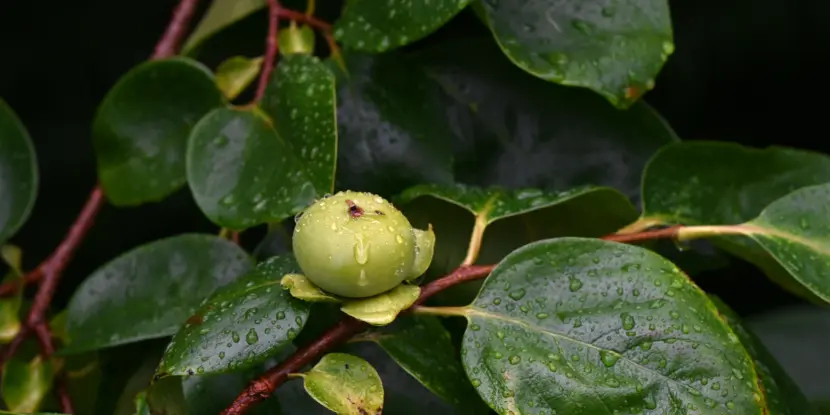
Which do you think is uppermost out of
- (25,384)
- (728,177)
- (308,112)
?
(308,112)

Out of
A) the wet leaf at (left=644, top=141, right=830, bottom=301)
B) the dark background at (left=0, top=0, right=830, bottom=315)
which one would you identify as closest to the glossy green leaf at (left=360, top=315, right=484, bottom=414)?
the wet leaf at (left=644, top=141, right=830, bottom=301)

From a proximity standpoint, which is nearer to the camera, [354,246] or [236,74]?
[354,246]

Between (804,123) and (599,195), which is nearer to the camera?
(599,195)

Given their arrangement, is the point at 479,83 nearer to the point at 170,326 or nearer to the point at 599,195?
the point at 599,195

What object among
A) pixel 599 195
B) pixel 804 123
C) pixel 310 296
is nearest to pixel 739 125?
pixel 804 123

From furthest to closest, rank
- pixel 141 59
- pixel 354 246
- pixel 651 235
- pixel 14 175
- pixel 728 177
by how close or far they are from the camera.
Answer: pixel 141 59
pixel 14 175
pixel 728 177
pixel 651 235
pixel 354 246

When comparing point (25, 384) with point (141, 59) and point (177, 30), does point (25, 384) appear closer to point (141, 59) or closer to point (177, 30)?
point (177, 30)

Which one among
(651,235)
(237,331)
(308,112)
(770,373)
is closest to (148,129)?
(308,112)
